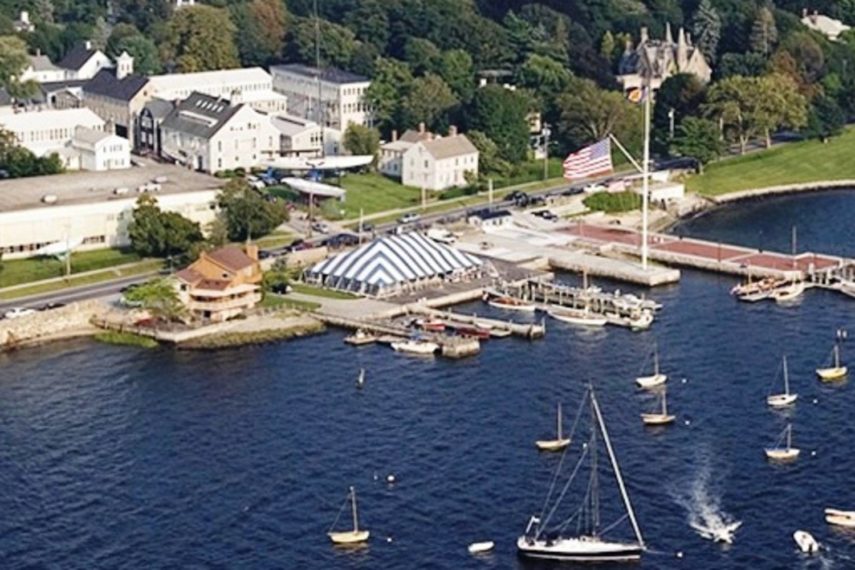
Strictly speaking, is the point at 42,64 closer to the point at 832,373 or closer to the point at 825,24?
the point at 825,24

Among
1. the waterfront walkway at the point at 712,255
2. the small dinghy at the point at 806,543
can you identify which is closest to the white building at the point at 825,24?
the waterfront walkway at the point at 712,255

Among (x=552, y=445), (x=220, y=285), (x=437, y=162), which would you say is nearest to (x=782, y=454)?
(x=552, y=445)

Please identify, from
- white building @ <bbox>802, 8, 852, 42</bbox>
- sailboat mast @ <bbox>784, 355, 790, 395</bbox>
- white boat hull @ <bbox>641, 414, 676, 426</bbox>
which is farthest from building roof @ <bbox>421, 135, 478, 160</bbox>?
white building @ <bbox>802, 8, 852, 42</bbox>

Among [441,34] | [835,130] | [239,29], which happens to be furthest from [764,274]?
[239,29]

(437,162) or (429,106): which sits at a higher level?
(429,106)

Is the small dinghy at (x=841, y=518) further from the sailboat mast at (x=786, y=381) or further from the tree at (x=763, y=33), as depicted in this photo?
the tree at (x=763, y=33)

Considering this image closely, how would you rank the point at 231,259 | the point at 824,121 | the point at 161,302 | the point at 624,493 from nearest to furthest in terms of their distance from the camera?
the point at 624,493
the point at 161,302
the point at 231,259
the point at 824,121
